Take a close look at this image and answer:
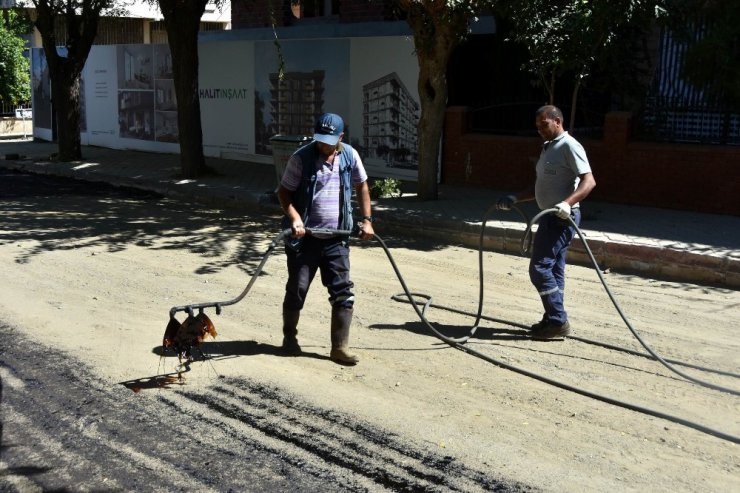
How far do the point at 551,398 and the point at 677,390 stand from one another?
94 cm

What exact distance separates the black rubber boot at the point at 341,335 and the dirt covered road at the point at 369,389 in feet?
0.35

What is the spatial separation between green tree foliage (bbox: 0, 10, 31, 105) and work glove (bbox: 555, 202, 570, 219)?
27382 millimetres

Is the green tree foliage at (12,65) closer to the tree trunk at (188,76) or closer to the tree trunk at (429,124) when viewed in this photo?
the tree trunk at (188,76)

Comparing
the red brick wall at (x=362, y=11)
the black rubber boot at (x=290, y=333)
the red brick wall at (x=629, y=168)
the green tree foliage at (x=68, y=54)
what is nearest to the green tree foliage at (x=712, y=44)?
the red brick wall at (x=629, y=168)

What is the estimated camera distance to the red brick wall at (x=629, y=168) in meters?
12.7

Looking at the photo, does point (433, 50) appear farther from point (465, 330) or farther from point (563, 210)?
point (563, 210)

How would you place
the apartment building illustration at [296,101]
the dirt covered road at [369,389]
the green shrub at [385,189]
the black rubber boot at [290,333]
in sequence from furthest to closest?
the apartment building illustration at [296,101] → the green shrub at [385,189] → the black rubber boot at [290,333] → the dirt covered road at [369,389]

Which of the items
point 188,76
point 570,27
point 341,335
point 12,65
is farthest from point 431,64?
point 12,65

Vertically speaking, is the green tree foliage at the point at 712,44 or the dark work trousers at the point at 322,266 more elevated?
the green tree foliage at the point at 712,44

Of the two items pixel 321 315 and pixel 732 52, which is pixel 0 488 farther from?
pixel 732 52

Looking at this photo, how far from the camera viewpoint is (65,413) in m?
5.41

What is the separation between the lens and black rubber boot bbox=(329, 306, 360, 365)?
21.0ft

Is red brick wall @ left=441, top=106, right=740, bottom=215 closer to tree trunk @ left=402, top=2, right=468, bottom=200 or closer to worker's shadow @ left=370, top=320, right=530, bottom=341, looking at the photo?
tree trunk @ left=402, top=2, right=468, bottom=200

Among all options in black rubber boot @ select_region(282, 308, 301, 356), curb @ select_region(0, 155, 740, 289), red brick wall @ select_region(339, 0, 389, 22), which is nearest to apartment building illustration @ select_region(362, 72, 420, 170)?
red brick wall @ select_region(339, 0, 389, 22)
